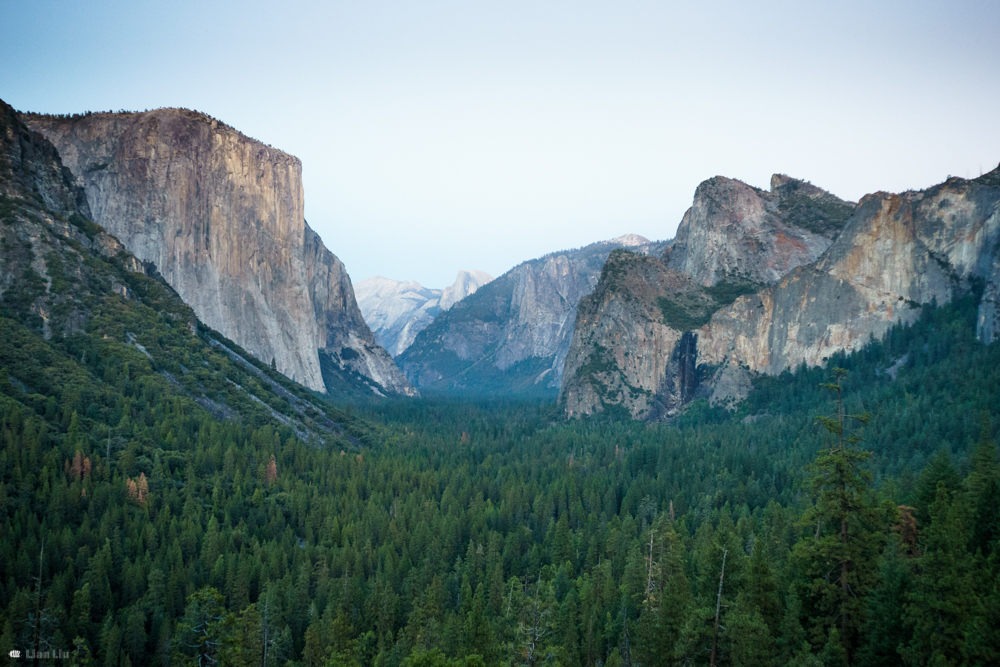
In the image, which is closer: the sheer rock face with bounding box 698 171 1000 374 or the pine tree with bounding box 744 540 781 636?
the pine tree with bounding box 744 540 781 636

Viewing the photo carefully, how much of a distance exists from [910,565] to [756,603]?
7532mm

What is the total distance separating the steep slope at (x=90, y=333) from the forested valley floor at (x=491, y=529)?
2.03 ft

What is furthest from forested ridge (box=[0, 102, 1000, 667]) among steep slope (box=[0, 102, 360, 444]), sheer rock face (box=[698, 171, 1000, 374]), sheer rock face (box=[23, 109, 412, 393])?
sheer rock face (box=[23, 109, 412, 393])

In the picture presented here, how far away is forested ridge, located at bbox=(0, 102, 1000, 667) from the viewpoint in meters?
36.2

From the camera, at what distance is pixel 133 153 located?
15600 centimetres

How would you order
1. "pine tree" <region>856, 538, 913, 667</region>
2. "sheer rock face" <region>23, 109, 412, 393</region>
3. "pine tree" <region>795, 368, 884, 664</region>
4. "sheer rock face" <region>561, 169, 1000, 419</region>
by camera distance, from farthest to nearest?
"sheer rock face" <region>23, 109, 412, 393</region>, "sheer rock face" <region>561, 169, 1000, 419</region>, "pine tree" <region>795, 368, 884, 664</region>, "pine tree" <region>856, 538, 913, 667</region>

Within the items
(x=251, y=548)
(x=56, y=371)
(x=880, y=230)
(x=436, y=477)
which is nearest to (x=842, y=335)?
(x=880, y=230)

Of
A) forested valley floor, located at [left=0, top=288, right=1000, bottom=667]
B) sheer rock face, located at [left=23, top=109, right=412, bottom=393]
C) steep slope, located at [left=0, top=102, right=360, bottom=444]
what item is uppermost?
sheer rock face, located at [left=23, top=109, right=412, bottom=393]

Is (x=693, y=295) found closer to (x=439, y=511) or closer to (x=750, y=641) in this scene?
(x=439, y=511)

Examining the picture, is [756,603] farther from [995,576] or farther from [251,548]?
[251,548]

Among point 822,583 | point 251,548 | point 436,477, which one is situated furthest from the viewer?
point 436,477

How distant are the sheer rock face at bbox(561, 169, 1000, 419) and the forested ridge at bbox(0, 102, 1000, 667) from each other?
5.49 m

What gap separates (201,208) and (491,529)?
110 m

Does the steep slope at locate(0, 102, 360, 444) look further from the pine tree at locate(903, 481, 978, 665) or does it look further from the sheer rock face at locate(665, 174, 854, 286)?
the sheer rock face at locate(665, 174, 854, 286)
